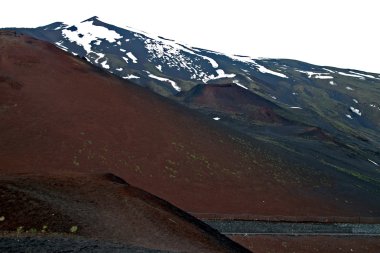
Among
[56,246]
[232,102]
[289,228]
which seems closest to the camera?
[56,246]

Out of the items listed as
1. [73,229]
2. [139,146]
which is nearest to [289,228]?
[139,146]

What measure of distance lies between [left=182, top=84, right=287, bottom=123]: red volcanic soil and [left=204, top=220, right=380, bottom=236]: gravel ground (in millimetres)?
79236

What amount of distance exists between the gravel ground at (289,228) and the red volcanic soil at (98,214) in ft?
43.1

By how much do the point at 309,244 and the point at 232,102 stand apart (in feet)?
333

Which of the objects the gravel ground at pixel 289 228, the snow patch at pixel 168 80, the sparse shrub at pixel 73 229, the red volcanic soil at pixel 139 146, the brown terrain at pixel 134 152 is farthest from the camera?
the snow patch at pixel 168 80

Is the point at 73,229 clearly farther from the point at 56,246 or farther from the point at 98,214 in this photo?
the point at 56,246

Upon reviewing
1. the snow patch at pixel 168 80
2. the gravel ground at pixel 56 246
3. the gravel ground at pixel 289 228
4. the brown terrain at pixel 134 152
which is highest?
the gravel ground at pixel 56 246

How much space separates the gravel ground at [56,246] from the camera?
44.4 ft

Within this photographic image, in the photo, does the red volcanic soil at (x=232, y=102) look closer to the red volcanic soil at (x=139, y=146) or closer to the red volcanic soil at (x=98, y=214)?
the red volcanic soil at (x=139, y=146)

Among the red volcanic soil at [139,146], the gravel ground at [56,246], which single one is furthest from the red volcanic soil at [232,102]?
the gravel ground at [56,246]

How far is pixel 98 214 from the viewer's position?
22797mm

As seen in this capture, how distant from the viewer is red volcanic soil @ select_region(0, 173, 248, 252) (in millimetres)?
20234

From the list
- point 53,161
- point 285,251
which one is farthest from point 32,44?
point 285,251

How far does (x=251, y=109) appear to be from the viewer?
136 metres
